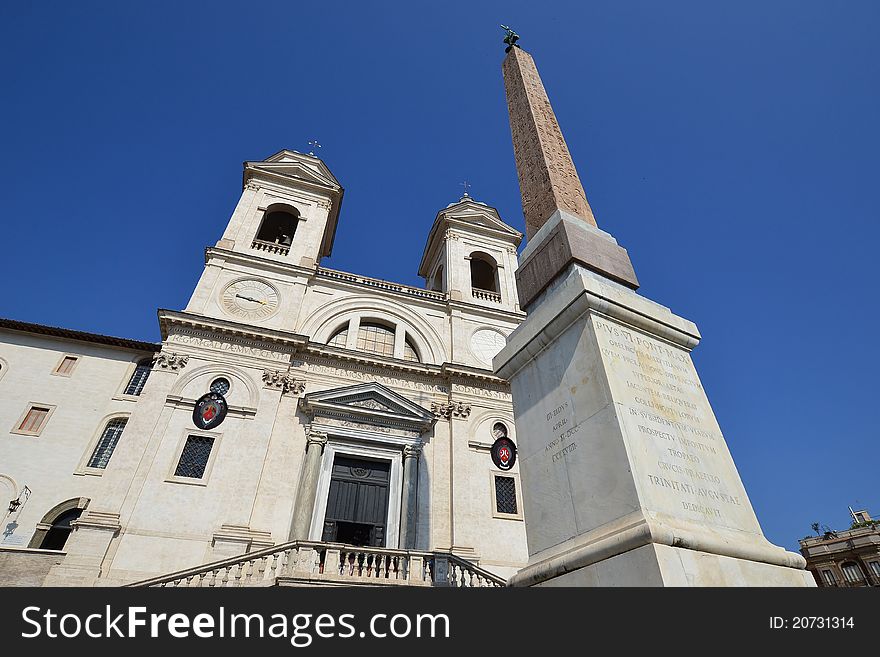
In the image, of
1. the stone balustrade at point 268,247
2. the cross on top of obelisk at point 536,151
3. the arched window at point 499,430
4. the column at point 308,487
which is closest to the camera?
the cross on top of obelisk at point 536,151

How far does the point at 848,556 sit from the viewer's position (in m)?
37.7

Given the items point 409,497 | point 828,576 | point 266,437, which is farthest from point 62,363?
point 828,576

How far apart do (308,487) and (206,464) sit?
303cm

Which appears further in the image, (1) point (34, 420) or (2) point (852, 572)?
(2) point (852, 572)

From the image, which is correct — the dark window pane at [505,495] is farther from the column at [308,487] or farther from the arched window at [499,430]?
the column at [308,487]

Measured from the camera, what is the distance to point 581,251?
597 centimetres

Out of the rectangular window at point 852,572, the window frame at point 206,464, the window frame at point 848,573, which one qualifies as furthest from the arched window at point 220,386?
the rectangular window at point 852,572

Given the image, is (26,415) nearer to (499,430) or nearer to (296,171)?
(296,171)

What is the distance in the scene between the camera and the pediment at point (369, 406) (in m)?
16.4

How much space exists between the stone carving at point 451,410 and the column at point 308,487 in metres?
4.12

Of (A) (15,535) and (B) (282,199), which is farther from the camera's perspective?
(B) (282,199)
